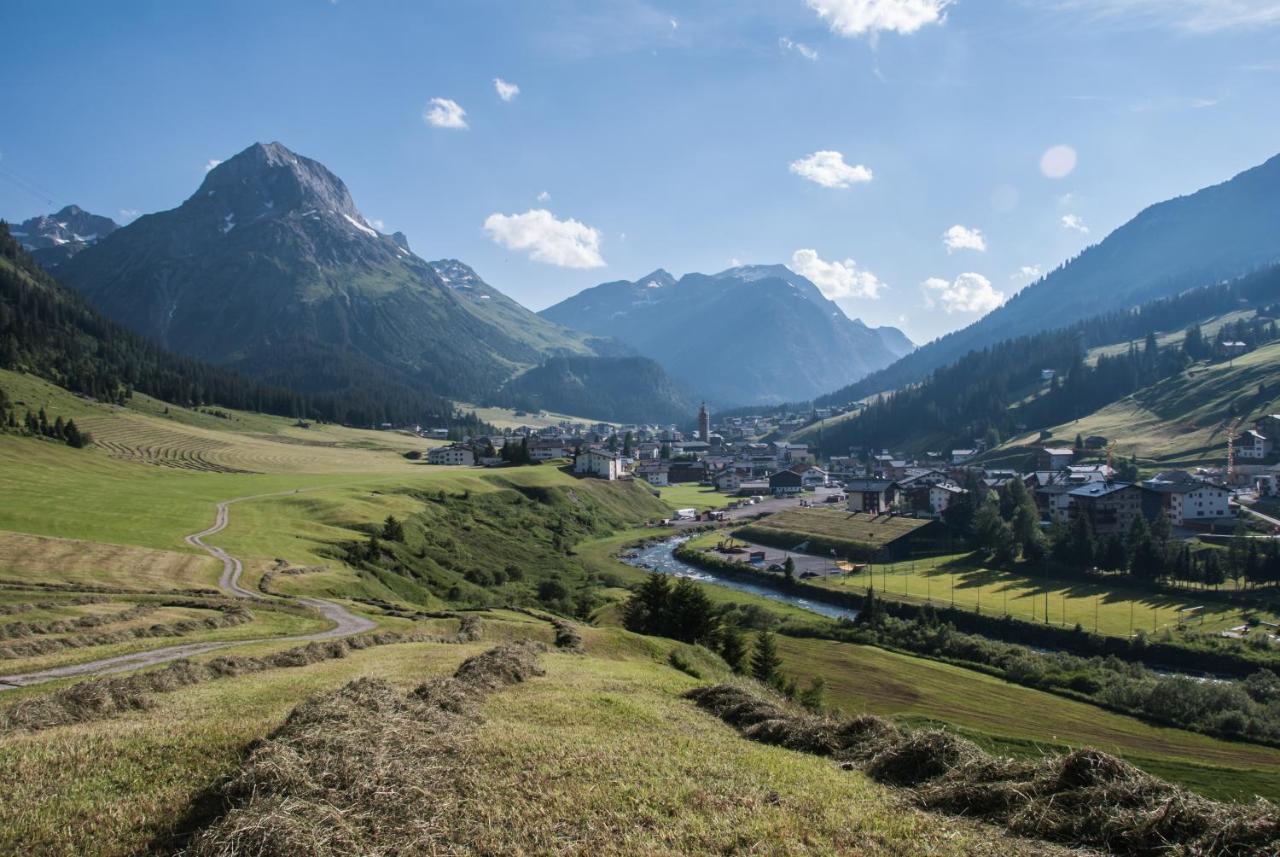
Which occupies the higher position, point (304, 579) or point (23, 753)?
point (23, 753)

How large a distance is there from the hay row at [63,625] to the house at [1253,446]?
18698cm

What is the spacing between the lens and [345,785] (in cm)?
1025

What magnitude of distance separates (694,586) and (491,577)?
36.3 m

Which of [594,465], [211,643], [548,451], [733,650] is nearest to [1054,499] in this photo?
[594,465]

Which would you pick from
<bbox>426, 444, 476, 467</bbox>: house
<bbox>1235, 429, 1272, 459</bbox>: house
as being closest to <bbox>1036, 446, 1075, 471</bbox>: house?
<bbox>1235, 429, 1272, 459</bbox>: house

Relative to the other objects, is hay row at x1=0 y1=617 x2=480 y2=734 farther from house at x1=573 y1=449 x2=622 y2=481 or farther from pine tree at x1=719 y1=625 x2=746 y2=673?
house at x1=573 y1=449 x2=622 y2=481

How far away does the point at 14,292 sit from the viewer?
7313 inches

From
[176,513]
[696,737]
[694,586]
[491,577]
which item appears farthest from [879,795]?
[176,513]

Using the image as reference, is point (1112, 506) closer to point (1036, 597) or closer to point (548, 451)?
point (1036, 597)

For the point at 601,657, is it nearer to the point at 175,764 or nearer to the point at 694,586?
the point at 694,586

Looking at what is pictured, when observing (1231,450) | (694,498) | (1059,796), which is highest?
(1231,450)

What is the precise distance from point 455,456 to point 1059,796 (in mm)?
168410

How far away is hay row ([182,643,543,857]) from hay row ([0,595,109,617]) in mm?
29470

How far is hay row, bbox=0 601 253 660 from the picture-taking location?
88.1ft
